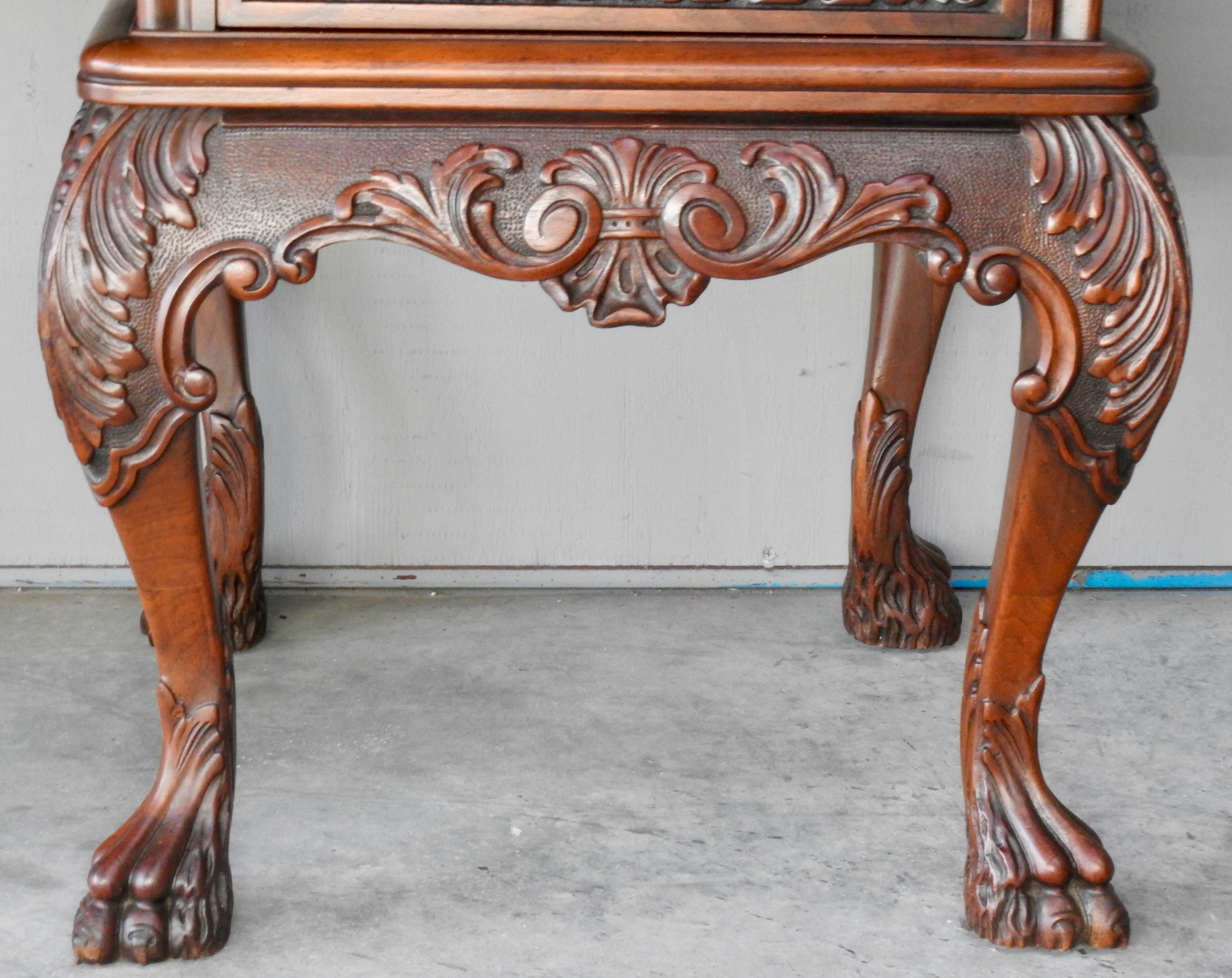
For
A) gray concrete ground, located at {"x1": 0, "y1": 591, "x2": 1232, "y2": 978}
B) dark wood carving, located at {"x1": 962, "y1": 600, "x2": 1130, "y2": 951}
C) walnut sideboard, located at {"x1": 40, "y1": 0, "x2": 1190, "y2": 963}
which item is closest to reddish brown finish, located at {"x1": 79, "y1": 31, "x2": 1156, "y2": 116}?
walnut sideboard, located at {"x1": 40, "y1": 0, "x2": 1190, "y2": 963}

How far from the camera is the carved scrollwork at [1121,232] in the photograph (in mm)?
906

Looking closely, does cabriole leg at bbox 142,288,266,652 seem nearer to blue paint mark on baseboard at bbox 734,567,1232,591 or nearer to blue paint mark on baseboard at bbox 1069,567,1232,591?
blue paint mark on baseboard at bbox 734,567,1232,591

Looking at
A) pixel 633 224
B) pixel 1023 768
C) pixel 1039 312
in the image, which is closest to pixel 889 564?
pixel 1023 768

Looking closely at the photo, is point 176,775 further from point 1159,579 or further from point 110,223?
point 1159,579

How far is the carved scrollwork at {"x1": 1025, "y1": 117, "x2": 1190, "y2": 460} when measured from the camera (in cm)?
91

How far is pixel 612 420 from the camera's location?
1.67m

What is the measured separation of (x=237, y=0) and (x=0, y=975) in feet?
2.21

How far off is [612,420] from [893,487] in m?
0.34

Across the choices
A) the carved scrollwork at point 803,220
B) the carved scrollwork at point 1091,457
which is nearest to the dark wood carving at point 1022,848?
the carved scrollwork at point 1091,457

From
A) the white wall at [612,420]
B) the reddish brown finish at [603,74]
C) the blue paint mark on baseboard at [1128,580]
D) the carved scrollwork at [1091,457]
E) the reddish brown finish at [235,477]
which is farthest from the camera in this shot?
the blue paint mark on baseboard at [1128,580]

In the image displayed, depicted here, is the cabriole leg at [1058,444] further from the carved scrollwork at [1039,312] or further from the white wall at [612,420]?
the white wall at [612,420]

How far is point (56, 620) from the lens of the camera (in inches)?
62.8

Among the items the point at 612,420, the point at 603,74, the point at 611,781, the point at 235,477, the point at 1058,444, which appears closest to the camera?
the point at 603,74

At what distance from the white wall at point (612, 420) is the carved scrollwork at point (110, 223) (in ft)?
2.26
